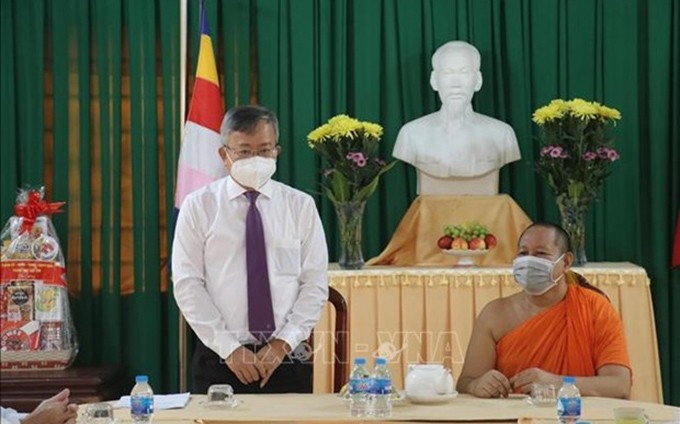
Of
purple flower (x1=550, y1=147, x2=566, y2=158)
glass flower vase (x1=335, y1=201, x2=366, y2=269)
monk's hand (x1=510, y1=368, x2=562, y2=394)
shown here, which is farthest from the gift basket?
monk's hand (x1=510, y1=368, x2=562, y2=394)

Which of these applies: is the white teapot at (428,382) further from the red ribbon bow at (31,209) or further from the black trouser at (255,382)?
the red ribbon bow at (31,209)

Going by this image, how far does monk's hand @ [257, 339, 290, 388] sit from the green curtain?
2.61 meters

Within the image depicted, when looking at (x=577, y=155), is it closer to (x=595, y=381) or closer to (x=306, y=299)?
(x=306, y=299)

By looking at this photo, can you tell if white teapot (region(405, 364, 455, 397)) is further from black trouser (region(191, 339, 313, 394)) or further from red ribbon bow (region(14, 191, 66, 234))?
red ribbon bow (region(14, 191, 66, 234))

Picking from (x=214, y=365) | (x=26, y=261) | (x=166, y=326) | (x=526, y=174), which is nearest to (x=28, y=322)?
(x=26, y=261)

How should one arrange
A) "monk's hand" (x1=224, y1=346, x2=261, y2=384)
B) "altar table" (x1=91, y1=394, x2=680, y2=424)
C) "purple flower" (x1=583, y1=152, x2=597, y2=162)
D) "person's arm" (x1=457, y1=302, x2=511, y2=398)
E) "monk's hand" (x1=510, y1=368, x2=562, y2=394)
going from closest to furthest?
"altar table" (x1=91, y1=394, x2=680, y2=424) → "monk's hand" (x1=510, y1=368, x2=562, y2=394) → "person's arm" (x1=457, y1=302, x2=511, y2=398) → "monk's hand" (x1=224, y1=346, x2=261, y2=384) → "purple flower" (x1=583, y1=152, x2=597, y2=162)

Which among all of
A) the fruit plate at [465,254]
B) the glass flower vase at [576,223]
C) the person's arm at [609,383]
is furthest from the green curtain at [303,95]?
the person's arm at [609,383]

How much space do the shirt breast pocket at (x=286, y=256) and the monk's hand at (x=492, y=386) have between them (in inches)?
30.5

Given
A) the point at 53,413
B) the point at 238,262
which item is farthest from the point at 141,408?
the point at 238,262

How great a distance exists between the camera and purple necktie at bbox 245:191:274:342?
12.3 feet

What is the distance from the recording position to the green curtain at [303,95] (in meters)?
6.23

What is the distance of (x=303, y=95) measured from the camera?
6273 mm

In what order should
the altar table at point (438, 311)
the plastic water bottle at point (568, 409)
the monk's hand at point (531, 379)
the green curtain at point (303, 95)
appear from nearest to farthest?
1. the plastic water bottle at point (568, 409)
2. the monk's hand at point (531, 379)
3. the altar table at point (438, 311)
4. the green curtain at point (303, 95)

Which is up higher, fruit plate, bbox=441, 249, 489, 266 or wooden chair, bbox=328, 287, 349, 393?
fruit plate, bbox=441, 249, 489, 266
